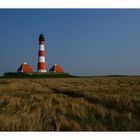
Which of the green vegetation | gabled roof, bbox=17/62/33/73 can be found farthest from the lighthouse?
gabled roof, bbox=17/62/33/73

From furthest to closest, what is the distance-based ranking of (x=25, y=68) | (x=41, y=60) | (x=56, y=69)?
(x=56, y=69) < (x=25, y=68) < (x=41, y=60)

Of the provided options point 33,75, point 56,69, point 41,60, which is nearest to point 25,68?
point 56,69

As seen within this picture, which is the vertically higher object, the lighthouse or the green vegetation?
the lighthouse

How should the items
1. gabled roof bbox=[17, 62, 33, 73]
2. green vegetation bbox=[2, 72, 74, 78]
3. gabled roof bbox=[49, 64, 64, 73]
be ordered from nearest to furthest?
1. green vegetation bbox=[2, 72, 74, 78]
2. gabled roof bbox=[17, 62, 33, 73]
3. gabled roof bbox=[49, 64, 64, 73]

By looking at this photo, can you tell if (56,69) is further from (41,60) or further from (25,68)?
(41,60)

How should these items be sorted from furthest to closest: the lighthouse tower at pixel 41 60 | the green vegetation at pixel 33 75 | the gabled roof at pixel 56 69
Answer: the gabled roof at pixel 56 69 → the green vegetation at pixel 33 75 → the lighthouse tower at pixel 41 60

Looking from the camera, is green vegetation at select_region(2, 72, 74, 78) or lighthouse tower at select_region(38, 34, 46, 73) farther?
green vegetation at select_region(2, 72, 74, 78)

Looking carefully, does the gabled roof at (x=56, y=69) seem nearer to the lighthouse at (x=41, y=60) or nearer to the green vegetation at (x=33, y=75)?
the green vegetation at (x=33, y=75)

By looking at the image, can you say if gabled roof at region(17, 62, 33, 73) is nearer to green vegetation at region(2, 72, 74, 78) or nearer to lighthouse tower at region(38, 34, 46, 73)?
green vegetation at region(2, 72, 74, 78)

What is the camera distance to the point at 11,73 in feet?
149

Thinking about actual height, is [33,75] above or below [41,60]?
below

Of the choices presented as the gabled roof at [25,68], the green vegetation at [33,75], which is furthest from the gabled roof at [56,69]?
the gabled roof at [25,68]
